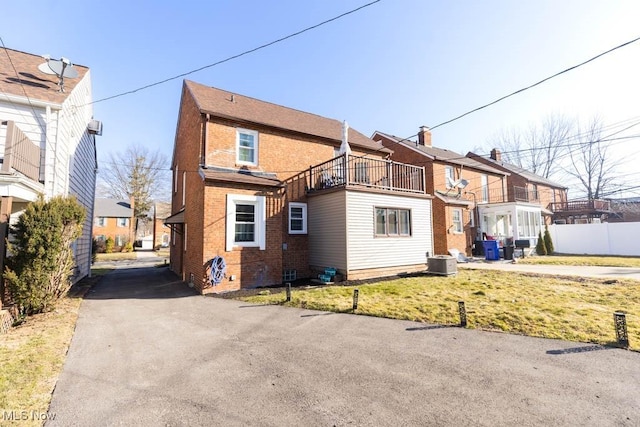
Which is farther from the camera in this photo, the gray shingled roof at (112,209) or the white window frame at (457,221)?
the gray shingled roof at (112,209)

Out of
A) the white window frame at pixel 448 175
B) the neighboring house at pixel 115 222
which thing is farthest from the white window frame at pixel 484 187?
the neighboring house at pixel 115 222

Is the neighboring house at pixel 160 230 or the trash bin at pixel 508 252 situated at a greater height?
the neighboring house at pixel 160 230

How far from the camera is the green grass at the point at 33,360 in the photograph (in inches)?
135

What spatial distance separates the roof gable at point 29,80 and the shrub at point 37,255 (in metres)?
4.39

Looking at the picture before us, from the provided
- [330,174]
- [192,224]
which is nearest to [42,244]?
[192,224]

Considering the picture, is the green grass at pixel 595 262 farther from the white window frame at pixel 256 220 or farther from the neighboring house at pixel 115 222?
the neighboring house at pixel 115 222

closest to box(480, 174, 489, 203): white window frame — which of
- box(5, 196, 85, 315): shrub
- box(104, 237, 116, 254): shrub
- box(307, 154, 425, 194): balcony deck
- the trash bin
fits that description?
the trash bin

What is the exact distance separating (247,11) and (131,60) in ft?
13.7

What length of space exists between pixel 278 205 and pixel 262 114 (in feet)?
17.6

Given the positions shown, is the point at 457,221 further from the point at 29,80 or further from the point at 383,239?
the point at 29,80

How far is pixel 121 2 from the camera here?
7828 millimetres

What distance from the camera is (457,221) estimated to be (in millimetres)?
19609

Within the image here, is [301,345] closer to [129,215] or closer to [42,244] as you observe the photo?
[42,244]

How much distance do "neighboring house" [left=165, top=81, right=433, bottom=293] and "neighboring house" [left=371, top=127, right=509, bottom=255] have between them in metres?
5.41
